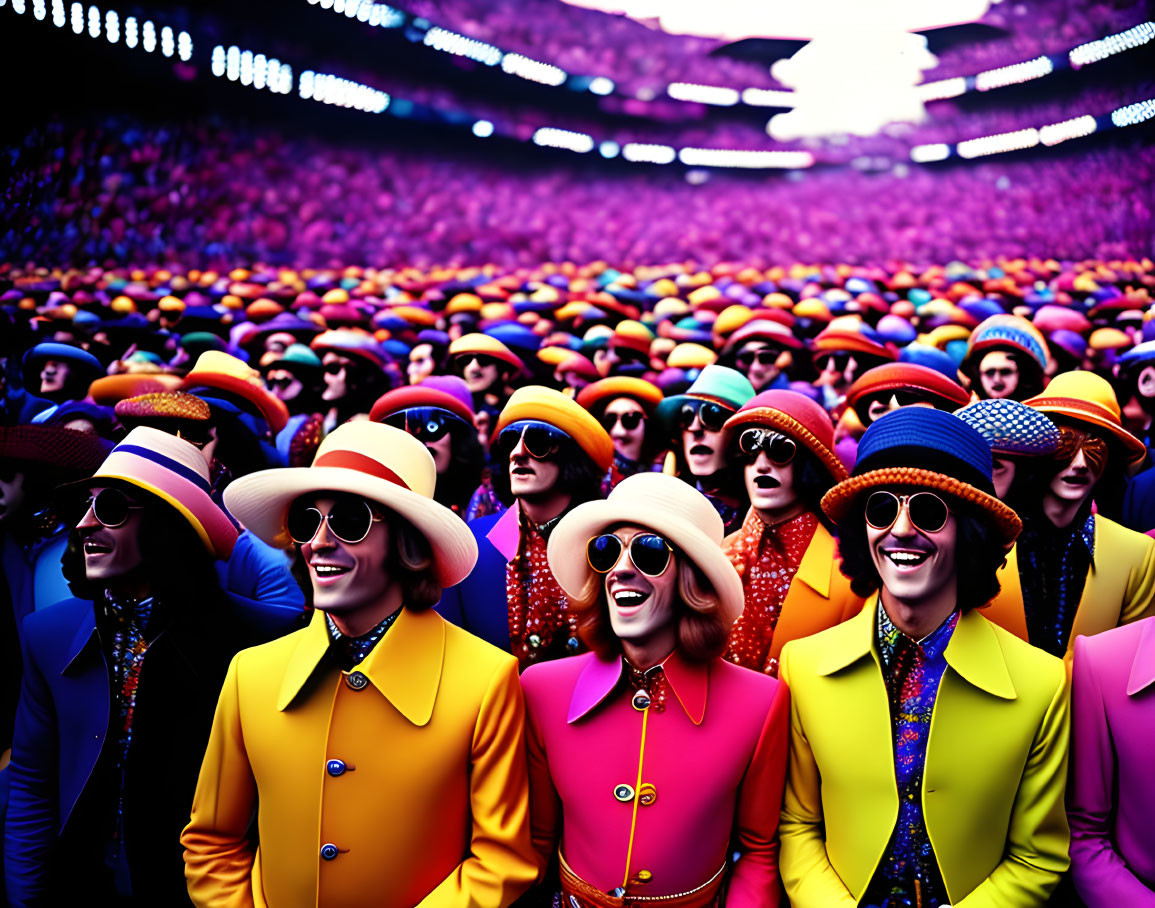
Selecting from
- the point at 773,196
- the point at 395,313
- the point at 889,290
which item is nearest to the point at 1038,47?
the point at 773,196

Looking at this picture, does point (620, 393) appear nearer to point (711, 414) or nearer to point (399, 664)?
point (711, 414)

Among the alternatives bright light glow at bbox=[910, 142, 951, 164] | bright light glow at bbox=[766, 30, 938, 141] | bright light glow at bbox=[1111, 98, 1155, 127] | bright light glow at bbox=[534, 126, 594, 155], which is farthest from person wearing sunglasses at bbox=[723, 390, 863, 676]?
bright light glow at bbox=[766, 30, 938, 141]

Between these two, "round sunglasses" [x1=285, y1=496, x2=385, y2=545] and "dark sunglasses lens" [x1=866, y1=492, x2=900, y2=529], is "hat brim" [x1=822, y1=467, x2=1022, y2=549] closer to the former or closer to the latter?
"dark sunglasses lens" [x1=866, y1=492, x2=900, y2=529]

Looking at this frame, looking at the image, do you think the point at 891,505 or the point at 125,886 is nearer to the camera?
the point at 891,505

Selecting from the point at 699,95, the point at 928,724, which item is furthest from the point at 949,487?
the point at 699,95

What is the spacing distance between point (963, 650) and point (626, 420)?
3119 mm

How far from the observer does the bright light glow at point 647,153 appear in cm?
2525

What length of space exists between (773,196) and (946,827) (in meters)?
25.2

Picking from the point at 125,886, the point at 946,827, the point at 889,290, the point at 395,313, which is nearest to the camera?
the point at 946,827

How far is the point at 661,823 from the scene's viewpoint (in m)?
2.26

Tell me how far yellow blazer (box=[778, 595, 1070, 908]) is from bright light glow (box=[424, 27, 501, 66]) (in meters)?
21.6

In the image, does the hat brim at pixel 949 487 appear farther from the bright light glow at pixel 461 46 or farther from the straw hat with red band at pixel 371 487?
the bright light glow at pixel 461 46

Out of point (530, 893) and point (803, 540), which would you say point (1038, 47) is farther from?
point (530, 893)

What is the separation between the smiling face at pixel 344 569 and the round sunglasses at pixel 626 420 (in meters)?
2.94
